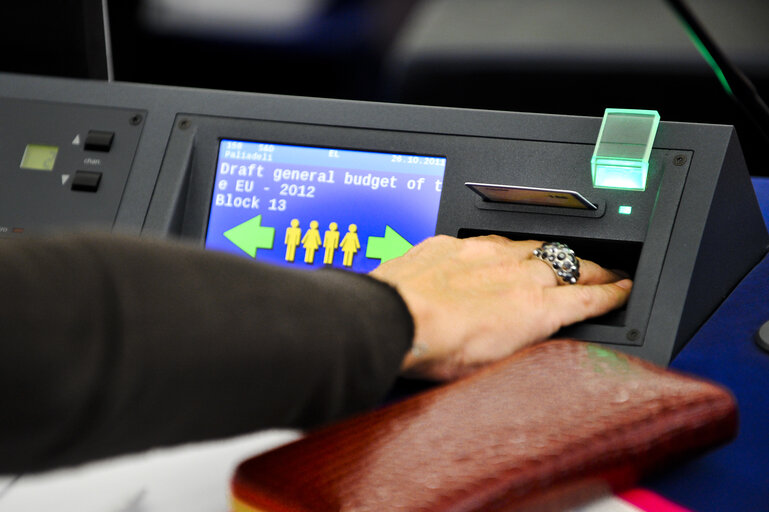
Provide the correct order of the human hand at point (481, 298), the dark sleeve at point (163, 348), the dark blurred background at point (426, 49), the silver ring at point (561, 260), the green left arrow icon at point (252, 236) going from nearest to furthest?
1. the dark sleeve at point (163, 348)
2. the human hand at point (481, 298)
3. the silver ring at point (561, 260)
4. the green left arrow icon at point (252, 236)
5. the dark blurred background at point (426, 49)

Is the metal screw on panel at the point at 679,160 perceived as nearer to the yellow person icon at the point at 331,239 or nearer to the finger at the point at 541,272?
the finger at the point at 541,272

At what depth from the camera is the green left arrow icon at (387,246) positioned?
81 cm

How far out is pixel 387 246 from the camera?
812 millimetres

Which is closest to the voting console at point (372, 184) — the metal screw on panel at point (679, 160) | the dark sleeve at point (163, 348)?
the metal screw on panel at point (679, 160)

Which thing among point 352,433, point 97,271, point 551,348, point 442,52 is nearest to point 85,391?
point 97,271

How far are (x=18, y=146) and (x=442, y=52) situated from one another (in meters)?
1.00

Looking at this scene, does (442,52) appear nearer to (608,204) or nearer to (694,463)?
(608,204)

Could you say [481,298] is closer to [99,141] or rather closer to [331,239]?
[331,239]

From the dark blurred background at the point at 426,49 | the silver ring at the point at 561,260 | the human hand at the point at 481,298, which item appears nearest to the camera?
the human hand at the point at 481,298

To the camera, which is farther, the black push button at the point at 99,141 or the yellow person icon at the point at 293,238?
the black push button at the point at 99,141

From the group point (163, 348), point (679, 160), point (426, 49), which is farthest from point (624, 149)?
point (426, 49)

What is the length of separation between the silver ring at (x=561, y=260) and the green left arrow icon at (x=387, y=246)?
5.1 inches

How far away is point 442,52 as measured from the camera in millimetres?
1740

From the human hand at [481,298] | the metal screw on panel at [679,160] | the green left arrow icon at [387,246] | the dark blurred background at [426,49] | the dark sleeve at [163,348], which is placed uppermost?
the dark blurred background at [426,49]
